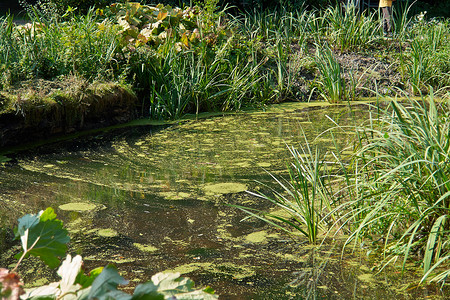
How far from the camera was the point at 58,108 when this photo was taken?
5.13 metres

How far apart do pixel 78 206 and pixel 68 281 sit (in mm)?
2593

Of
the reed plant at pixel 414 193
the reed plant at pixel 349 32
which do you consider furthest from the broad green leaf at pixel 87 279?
the reed plant at pixel 349 32

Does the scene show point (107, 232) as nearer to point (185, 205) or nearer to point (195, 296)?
point (185, 205)

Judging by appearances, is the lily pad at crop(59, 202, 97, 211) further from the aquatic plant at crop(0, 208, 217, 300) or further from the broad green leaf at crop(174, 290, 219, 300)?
the broad green leaf at crop(174, 290, 219, 300)

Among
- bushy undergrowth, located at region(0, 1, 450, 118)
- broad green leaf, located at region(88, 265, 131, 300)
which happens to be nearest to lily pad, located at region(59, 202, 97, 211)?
bushy undergrowth, located at region(0, 1, 450, 118)

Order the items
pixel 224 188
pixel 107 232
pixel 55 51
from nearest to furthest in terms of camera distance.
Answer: pixel 107 232
pixel 224 188
pixel 55 51

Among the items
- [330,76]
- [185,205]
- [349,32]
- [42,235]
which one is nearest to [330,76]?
[330,76]

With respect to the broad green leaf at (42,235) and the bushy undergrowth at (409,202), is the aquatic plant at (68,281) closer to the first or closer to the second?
the broad green leaf at (42,235)

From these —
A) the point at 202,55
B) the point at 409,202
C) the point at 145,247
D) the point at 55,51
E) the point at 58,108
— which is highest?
the point at 55,51

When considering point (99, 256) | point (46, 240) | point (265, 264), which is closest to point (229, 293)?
point (265, 264)

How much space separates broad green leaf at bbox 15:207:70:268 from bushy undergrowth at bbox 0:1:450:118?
449 centimetres

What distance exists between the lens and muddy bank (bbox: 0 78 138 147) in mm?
4762

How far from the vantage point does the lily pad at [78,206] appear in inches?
131

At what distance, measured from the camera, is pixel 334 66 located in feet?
22.8
